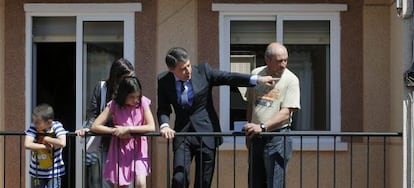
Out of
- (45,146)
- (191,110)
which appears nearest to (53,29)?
(45,146)

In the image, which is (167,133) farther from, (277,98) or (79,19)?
(79,19)

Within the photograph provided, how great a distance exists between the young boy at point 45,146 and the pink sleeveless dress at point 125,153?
0.42 meters

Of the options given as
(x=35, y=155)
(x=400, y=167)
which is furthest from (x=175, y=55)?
(x=400, y=167)

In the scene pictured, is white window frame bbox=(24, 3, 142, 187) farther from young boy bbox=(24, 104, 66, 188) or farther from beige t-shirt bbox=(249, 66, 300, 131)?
beige t-shirt bbox=(249, 66, 300, 131)

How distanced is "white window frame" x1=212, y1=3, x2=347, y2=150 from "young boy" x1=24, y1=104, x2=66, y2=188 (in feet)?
6.45

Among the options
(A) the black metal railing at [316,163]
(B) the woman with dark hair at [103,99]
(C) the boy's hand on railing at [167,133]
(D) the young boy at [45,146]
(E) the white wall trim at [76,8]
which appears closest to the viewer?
(C) the boy's hand on railing at [167,133]

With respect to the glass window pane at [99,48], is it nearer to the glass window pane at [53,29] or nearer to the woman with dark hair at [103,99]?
the glass window pane at [53,29]

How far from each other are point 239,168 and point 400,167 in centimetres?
160

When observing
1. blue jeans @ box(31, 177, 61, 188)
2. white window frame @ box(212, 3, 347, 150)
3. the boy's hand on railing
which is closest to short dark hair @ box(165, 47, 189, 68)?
the boy's hand on railing

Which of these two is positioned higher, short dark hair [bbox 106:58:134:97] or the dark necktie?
short dark hair [bbox 106:58:134:97]

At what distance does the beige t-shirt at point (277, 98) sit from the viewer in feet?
20.5

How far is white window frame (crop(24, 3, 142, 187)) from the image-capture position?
7723 millimetres

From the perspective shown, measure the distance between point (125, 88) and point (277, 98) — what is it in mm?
1252

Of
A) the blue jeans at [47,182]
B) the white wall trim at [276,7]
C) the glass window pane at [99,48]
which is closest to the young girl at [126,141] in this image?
the blue jeans at [47,182]
